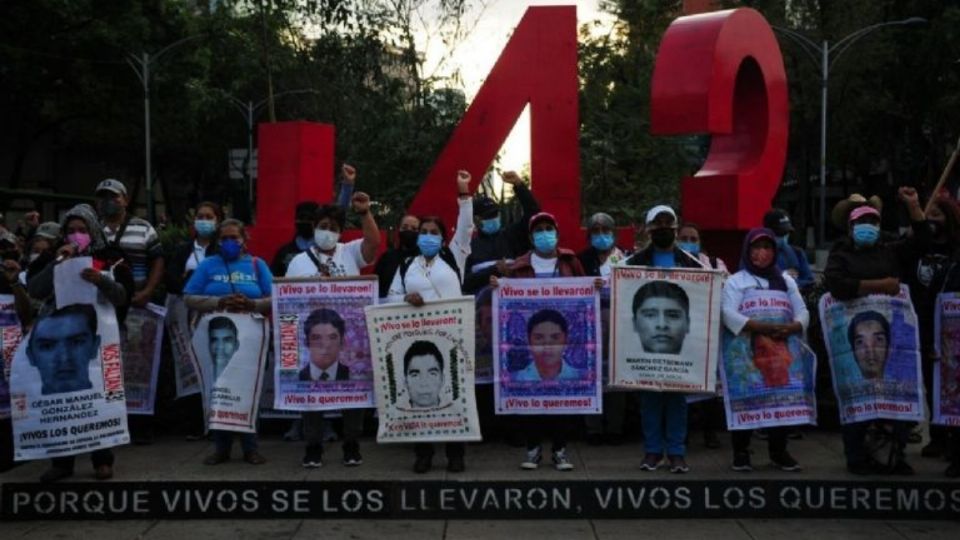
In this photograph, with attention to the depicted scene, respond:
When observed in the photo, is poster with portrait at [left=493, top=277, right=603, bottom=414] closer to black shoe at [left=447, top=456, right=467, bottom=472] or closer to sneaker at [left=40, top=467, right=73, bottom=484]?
black shoe at [left=447, top=456, right=467, bottom=472]

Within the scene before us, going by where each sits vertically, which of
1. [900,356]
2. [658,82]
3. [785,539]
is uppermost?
[658,82]

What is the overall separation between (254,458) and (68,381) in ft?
4.63

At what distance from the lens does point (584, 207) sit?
15.8m

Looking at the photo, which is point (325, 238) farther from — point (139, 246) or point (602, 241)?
point (602, 241)

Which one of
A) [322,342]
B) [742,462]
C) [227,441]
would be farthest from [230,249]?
[742,462]

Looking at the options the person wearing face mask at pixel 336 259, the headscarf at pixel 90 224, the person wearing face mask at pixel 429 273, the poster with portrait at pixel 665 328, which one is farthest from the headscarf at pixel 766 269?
the headscarf at pixel 90 224

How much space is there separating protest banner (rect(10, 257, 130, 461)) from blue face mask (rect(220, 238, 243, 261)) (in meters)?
0.99

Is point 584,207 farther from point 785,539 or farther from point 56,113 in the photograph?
point 56,113

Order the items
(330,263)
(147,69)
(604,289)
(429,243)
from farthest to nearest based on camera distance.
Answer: (147,69)
(604,289)
(330,263)
(429,243)

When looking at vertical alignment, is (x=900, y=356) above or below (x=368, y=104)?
below

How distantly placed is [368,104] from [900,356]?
7687mm

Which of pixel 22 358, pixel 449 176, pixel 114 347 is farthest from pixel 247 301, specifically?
pixel 449 176

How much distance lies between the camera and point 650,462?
7.96 metres

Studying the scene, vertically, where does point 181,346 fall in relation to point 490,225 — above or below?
below
